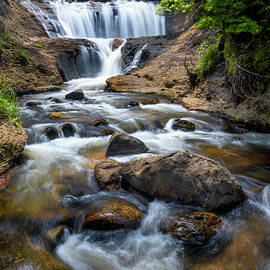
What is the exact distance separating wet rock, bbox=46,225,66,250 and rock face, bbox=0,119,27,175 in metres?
1.41

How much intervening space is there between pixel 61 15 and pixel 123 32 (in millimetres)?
6320

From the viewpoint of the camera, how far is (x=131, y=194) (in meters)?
2.93

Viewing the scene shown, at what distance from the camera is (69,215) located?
8.39ft

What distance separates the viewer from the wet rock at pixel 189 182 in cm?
260

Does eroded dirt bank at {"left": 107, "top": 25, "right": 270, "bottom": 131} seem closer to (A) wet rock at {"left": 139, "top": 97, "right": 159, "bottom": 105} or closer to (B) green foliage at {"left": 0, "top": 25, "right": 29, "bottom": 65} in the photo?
(A) wet rock at {"left": 139, "top": 97, "right": 159, "bottom": 105}

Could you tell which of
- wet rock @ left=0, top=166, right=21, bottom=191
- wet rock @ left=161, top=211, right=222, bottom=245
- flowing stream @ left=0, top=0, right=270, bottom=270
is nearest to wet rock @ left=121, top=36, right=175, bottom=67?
flowing stream @ left=0, top=0, right=270, bottom=270

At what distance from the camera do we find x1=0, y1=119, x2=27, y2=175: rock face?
3150 mm

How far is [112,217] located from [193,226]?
2.97ft

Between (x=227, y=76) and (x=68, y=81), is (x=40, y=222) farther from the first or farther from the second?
(x=68, y=81)

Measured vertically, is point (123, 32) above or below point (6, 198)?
above

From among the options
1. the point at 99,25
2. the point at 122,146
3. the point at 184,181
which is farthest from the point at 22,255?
the point at 99,25

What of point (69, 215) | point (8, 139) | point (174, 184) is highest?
point (8, 139)

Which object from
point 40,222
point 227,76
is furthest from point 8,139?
point 227,76

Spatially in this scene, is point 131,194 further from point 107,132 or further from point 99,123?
point 99,123
